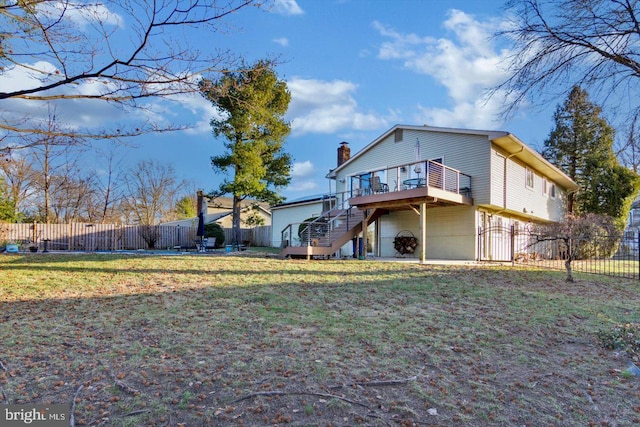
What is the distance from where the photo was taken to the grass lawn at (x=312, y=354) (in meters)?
3.38

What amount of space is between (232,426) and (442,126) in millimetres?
16016

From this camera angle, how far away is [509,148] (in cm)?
1642

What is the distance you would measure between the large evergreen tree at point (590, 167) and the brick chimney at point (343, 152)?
41.1 feet

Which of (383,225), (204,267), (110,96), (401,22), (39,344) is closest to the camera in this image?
(39,344)

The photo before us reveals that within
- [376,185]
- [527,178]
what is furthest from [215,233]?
[527,178]

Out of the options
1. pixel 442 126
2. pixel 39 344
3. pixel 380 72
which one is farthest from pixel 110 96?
pixel 442 126

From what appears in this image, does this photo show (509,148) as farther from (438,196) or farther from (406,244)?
(406,244)

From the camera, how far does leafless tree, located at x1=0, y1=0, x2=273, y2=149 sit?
5.98 m

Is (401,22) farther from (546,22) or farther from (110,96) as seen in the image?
(110,96)

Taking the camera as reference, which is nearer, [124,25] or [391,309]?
[124,25]

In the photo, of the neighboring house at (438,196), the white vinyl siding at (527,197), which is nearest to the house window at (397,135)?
the neighboring house at (438,196)

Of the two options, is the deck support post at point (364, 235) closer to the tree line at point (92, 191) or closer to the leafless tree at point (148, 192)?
the tree line at point (92, 191)

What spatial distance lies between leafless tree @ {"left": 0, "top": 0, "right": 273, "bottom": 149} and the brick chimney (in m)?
16.3

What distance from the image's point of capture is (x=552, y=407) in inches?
138
